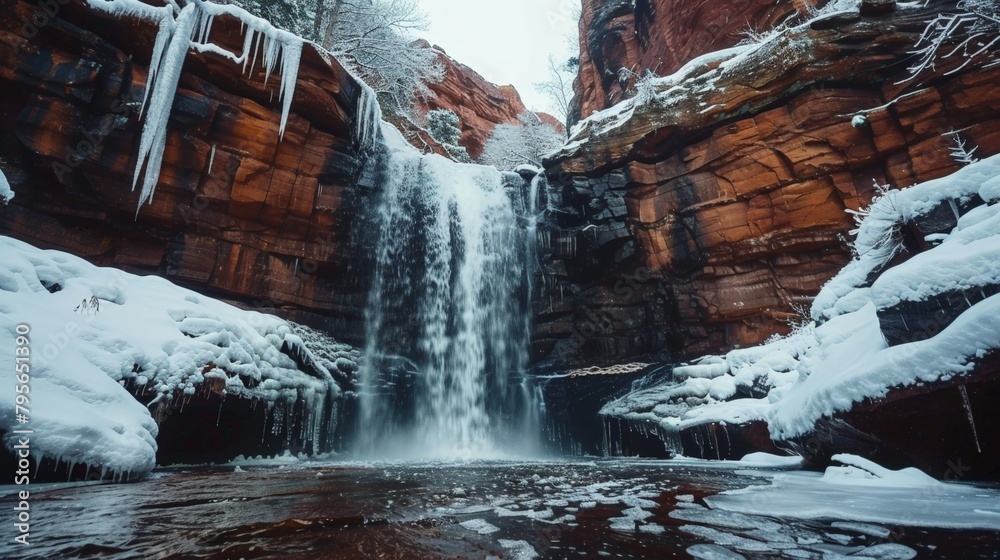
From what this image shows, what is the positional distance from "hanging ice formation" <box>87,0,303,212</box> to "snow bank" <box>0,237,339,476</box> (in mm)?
4289

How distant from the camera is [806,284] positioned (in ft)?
35.8

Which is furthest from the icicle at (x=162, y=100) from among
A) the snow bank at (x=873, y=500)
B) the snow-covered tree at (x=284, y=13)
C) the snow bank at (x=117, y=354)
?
the snow bank at (x=873, y=500)

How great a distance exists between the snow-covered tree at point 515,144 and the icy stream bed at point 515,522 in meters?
25.9

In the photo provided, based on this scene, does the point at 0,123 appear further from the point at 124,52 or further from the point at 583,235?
the point at 583,235

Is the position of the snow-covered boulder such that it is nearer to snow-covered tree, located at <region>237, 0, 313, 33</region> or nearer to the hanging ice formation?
the hanging ice formation

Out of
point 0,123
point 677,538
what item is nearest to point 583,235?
point 677,538

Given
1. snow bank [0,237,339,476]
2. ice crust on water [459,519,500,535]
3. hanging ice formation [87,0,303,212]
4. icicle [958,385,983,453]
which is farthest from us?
hanging ice formation [87,0,303,212]

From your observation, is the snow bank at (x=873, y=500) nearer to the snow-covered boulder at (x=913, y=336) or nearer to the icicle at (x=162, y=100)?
the snow-covered boulder at (x=913, y=336)

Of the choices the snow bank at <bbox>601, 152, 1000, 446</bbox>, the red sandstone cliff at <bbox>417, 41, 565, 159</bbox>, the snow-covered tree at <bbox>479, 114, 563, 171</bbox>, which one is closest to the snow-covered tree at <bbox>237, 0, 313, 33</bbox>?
the red sandstone cliff at <bbox>417, 41, 565, 159</bbox>

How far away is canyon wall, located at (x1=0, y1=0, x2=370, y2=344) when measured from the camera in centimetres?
870

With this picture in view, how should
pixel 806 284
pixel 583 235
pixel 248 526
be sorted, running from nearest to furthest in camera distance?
pixel 248 526 < pixel 806 284 < pixel 583 235

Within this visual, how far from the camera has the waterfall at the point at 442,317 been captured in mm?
12148

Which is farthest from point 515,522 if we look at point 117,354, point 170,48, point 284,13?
point 284,13

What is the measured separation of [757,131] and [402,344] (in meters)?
11.7
